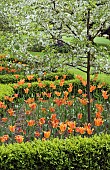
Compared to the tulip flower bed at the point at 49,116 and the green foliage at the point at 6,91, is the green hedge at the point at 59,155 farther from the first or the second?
the green foliage at the point at 6,91

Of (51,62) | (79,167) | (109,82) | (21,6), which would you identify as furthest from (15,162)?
(109,82)

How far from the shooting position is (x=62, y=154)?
6.27m

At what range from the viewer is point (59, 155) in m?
6.24

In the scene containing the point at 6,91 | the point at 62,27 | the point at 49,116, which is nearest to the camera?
the point at 62,27

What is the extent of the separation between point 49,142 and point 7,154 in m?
0.77

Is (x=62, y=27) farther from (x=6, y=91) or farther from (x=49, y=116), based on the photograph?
(x=6, y=91)

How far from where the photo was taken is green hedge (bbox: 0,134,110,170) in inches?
241

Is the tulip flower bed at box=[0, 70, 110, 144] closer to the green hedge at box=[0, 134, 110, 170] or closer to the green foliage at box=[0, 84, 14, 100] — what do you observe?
the green foliage at box=[0, 84, 14, 100]

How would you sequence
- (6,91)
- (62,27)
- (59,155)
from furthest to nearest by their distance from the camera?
(6,91) < (62,27) < (59,155)

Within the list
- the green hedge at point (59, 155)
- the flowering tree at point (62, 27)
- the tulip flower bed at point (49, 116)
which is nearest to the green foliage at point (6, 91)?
the tulip flower bed at point (49, 116)

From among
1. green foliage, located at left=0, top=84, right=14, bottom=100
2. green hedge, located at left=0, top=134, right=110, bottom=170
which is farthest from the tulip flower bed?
green hedge, located at left=0, top=134, right=110, bottom=170

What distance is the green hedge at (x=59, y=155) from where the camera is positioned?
6129 mm

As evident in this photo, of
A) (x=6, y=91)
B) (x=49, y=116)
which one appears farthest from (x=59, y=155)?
(x=6, y=91)

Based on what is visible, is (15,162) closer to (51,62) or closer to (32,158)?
(32,158)
